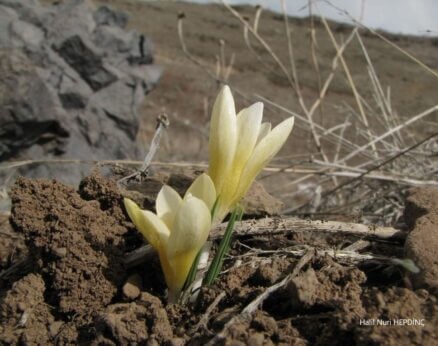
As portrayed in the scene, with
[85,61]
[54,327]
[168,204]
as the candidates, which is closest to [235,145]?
[168,204]

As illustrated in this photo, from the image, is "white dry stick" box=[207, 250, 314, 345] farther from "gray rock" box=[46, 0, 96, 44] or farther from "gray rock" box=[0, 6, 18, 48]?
"gray rock" box=[46, 0, 96, 44]

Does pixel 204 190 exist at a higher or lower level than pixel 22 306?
higher

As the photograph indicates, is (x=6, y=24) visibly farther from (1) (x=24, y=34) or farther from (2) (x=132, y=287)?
(2) (x=132, y=287)

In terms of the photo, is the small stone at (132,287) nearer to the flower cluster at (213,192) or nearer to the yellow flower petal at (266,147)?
the flower cluster at (213,192)

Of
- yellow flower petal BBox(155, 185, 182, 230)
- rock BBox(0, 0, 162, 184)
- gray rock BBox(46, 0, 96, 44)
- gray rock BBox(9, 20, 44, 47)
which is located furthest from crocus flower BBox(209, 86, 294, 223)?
gray rock BBox(46, 0, 96, 44)

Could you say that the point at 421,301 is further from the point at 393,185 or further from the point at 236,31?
the point at 236,31
